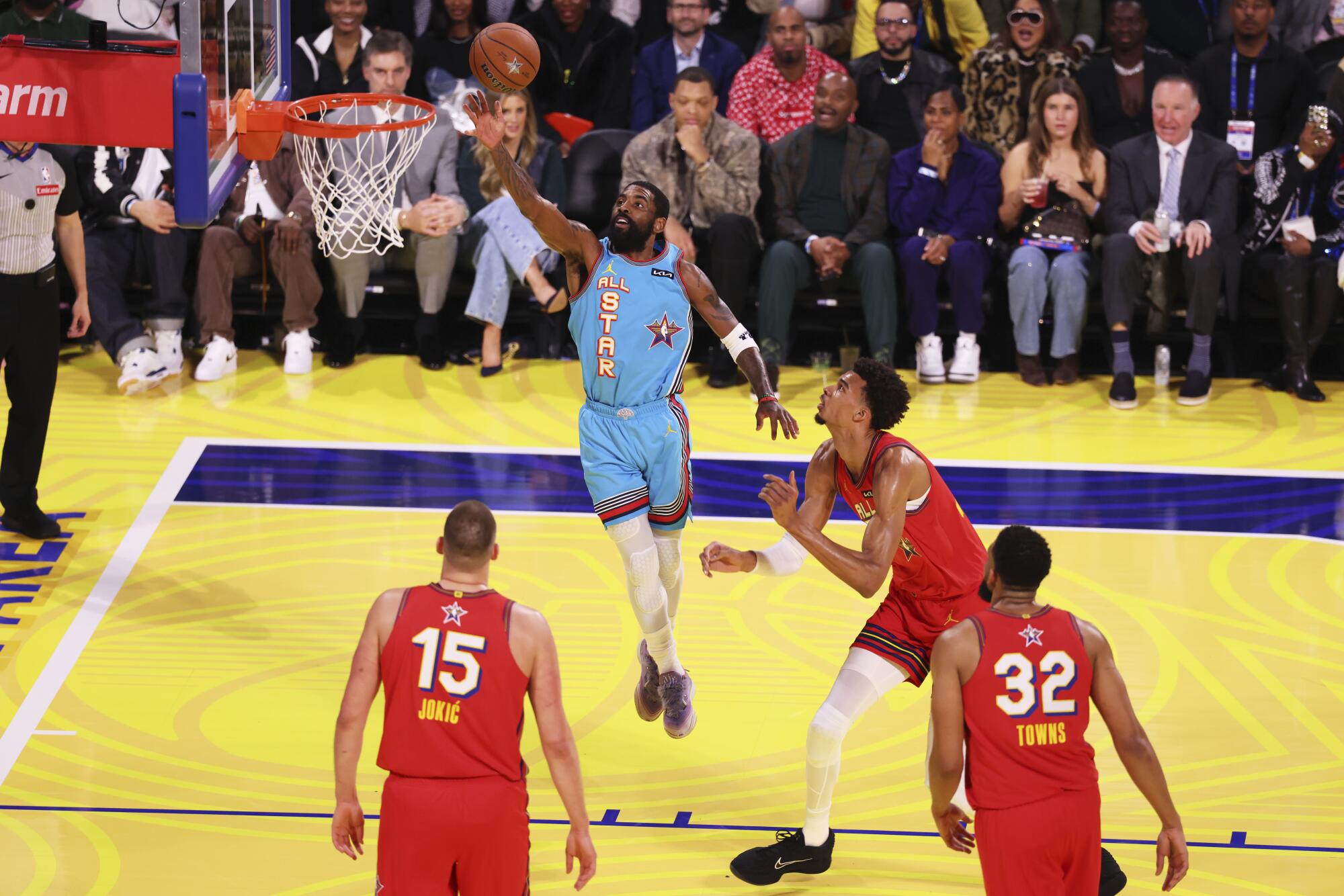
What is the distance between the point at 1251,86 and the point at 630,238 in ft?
21.6

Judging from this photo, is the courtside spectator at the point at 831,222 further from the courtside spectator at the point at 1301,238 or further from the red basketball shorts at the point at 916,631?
the red basketball shorts at the point at 916,631

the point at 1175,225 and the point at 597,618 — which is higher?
the point at 1175,225

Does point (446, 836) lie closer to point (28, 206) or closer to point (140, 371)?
point (28, 206)

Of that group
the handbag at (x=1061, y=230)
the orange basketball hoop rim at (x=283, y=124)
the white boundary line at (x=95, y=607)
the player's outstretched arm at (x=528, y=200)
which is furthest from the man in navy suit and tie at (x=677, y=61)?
the player's outstretched arm at (x=528, y=200)

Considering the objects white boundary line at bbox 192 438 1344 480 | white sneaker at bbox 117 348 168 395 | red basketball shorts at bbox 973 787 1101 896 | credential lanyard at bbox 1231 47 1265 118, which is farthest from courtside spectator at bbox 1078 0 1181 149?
red basketball shorts at bbox 973 787 1101 896

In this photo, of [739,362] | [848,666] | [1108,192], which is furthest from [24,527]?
[1108,192]

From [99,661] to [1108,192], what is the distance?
6.97 metres

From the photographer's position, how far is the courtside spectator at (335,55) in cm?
1184

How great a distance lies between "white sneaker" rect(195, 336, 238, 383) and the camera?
1129cm

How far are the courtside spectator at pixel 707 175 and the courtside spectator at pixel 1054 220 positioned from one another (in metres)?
1.68

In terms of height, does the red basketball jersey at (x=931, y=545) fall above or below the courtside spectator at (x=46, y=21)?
below

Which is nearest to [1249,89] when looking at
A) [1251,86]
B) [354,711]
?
[1251,86]

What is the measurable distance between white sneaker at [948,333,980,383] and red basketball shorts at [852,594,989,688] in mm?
5615

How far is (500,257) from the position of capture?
454 inches
